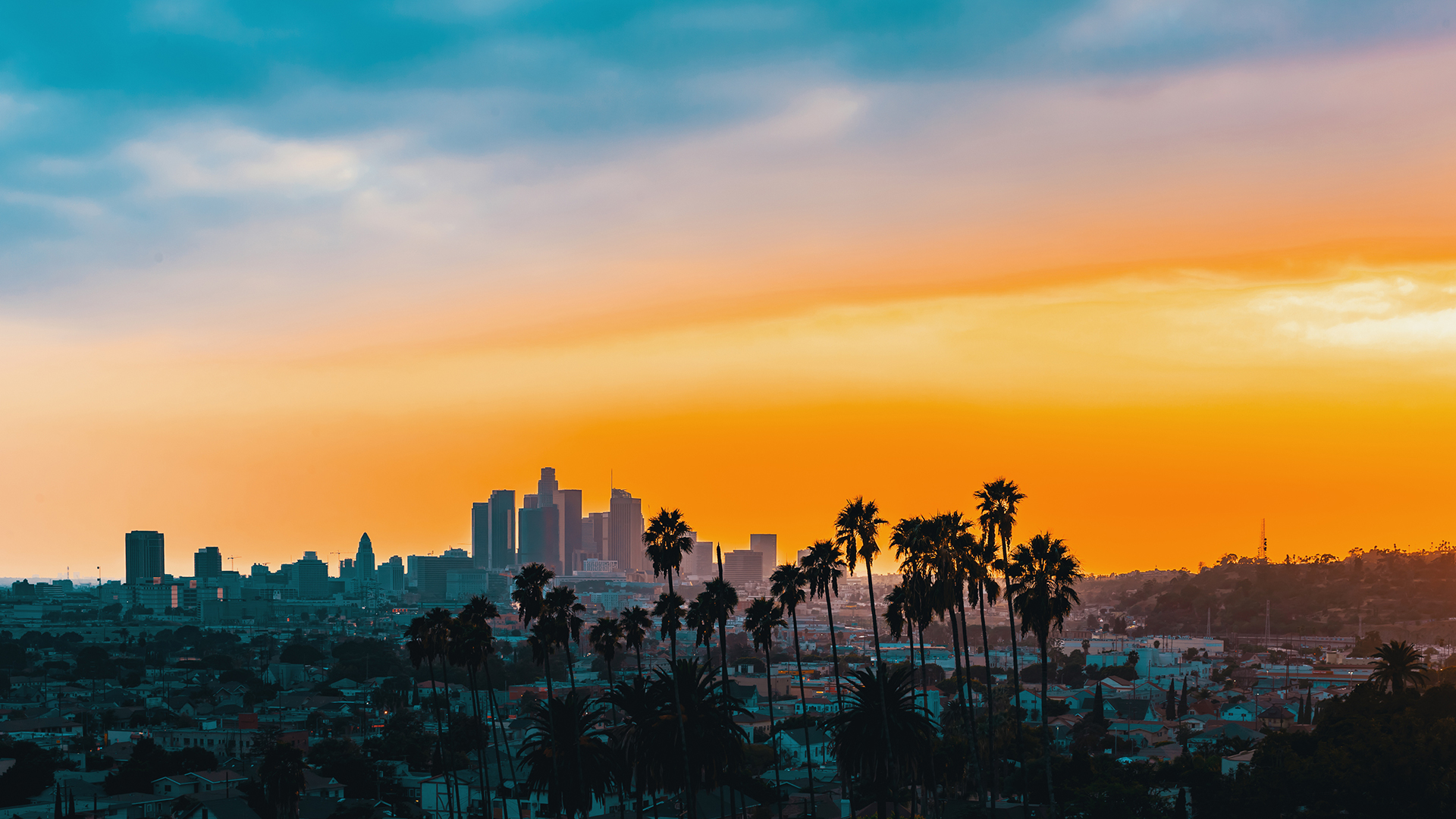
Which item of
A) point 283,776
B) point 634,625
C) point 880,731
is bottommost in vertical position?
point 283,776

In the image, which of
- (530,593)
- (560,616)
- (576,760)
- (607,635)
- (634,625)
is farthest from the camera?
(634,625)

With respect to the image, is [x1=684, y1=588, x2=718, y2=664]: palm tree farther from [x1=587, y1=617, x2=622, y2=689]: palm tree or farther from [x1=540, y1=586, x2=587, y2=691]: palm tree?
[x1=540, y1=586, x2=587, y2=691]: palm tree

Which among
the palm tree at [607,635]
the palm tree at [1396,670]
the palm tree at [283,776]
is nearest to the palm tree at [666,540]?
the palm tree at [607,635]

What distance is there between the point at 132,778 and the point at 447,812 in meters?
28.0

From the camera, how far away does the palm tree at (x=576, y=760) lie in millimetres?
61875

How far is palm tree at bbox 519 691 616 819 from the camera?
6188cm

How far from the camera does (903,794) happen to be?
90688 mm

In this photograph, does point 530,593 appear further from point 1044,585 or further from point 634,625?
point 1044,585

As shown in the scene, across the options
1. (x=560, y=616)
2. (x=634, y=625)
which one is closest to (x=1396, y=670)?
(x=634, y=625)

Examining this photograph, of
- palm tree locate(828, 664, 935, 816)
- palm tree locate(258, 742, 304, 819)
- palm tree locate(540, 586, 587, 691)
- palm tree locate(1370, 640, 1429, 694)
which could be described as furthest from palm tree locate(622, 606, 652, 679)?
palm tree locate(1370, 640, 1429, 694)

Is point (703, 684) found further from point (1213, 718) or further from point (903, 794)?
point (1213, 718)

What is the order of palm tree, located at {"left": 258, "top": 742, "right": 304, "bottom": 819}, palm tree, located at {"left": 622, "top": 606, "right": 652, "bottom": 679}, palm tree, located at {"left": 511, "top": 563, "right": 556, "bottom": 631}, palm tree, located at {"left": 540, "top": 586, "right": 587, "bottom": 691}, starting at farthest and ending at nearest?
1. palm tree, located at {"left": 258, "top": 742, "right": 304, "bottom": 819}
2. palm tree, located at {"left": 622, "top": 606, "right": 652, "bottom": 679}
3. palm tree, located at {"left": 540, "top": 586, "right": 587, "bottom": 691}
4. palm tree, located at {"left": 511, "top": 563, "right": 556, "bottom": 631}

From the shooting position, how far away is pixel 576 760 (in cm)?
6178

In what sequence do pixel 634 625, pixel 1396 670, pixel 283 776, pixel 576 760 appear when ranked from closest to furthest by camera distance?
pixel 576 760, pixel 634 625, pixel 1396 670, pixel 283 776
